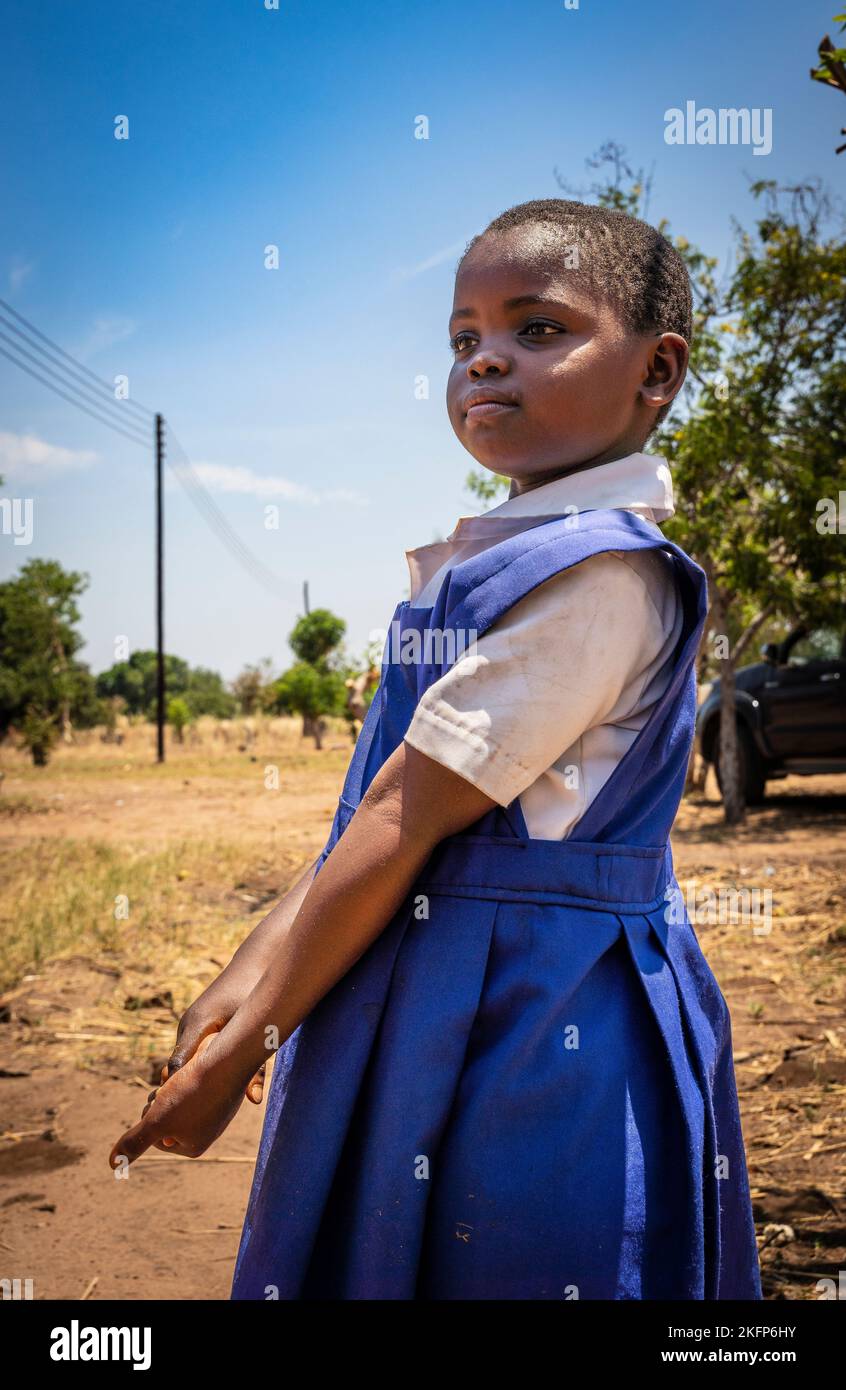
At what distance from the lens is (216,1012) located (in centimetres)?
126

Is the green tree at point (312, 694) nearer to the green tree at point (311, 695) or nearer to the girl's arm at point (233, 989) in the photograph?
the green tree at point (311, 695)

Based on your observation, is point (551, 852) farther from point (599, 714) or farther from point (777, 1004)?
point (777, 1004)

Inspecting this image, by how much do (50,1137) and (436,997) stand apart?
9.68ft

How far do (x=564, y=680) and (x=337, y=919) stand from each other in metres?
0.32

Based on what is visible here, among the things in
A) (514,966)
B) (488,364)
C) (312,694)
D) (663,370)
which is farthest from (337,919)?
(312,694)

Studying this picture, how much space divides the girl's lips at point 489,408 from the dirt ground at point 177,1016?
6.91 feet

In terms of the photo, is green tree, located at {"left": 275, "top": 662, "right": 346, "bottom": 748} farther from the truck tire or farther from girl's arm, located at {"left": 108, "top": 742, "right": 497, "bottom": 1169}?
girl's arm, located at {"left": 108, "top": 742, "right": 497, "bottom": 1169}

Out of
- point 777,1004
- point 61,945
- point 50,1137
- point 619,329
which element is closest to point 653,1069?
point 619,329

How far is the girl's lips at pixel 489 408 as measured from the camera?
121 centimetres

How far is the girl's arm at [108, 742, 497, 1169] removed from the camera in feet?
3.43

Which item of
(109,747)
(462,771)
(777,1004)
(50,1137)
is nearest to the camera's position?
(462,771)

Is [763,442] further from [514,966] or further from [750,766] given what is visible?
[514,966]

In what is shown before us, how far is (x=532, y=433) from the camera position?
121 cm
